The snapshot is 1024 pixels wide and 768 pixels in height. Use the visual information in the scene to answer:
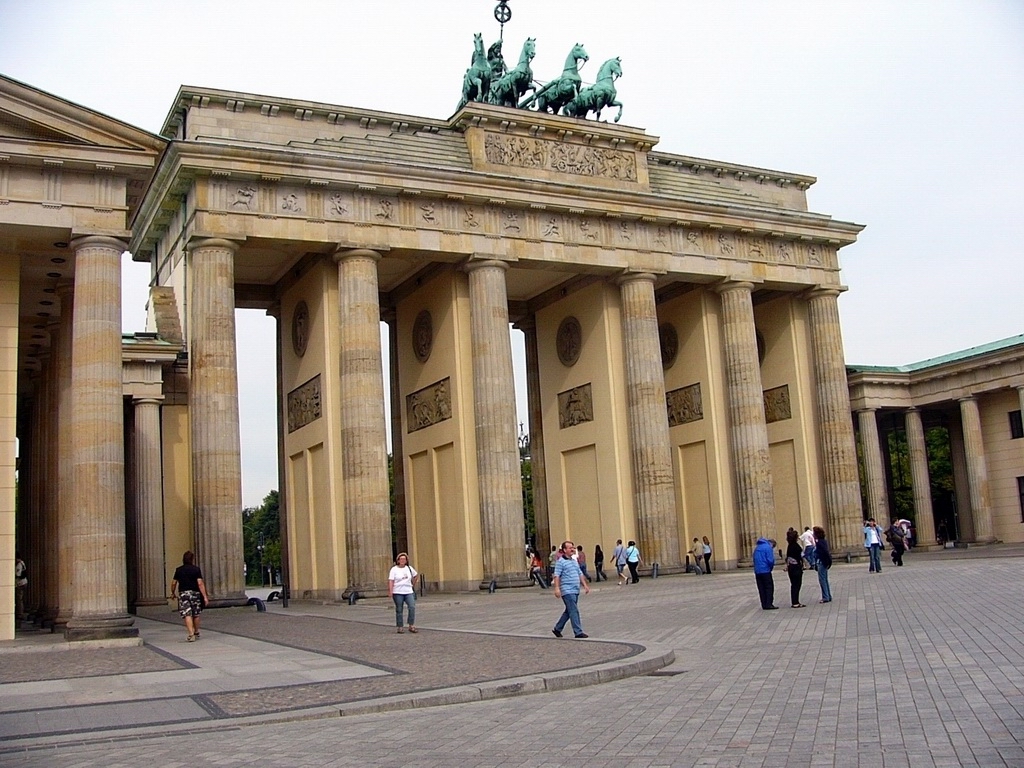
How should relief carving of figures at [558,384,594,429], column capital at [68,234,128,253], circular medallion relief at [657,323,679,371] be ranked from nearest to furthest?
1. column capital at [68,234,128,253]
2. relief carving of figures at [558,384,594,429]
3. circular medallion relief at [657,323,679,371]

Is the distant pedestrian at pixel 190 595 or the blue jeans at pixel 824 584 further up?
the distant pedestrian at pixel 190 595

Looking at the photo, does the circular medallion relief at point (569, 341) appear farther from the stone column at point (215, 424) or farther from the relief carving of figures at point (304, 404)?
the stone column at point (215, 424)

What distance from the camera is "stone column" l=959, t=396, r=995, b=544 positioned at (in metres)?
52.2

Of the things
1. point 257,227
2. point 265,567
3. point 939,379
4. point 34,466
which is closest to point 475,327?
point 257,227

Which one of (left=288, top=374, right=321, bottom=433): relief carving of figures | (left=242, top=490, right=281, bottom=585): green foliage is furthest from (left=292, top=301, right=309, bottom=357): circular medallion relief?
(left=242, top=490, right=281, bottom=585): green foliage

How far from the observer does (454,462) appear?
4025 centimetres

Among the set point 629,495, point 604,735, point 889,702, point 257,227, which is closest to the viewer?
point 604,735

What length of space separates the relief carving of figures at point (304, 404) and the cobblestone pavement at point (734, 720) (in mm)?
22515

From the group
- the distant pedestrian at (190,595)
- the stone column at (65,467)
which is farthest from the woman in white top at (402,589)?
the stone column at (65,467)

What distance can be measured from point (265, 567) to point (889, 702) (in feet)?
419

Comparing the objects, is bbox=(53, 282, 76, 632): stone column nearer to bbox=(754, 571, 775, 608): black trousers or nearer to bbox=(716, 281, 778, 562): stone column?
bbox=(754, 571, 775, 608): black trousers

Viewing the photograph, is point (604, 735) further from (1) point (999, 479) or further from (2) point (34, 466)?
(1) point (999, 479)

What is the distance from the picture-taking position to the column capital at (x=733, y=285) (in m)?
45.1

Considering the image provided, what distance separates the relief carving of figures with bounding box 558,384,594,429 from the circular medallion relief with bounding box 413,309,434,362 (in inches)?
267
